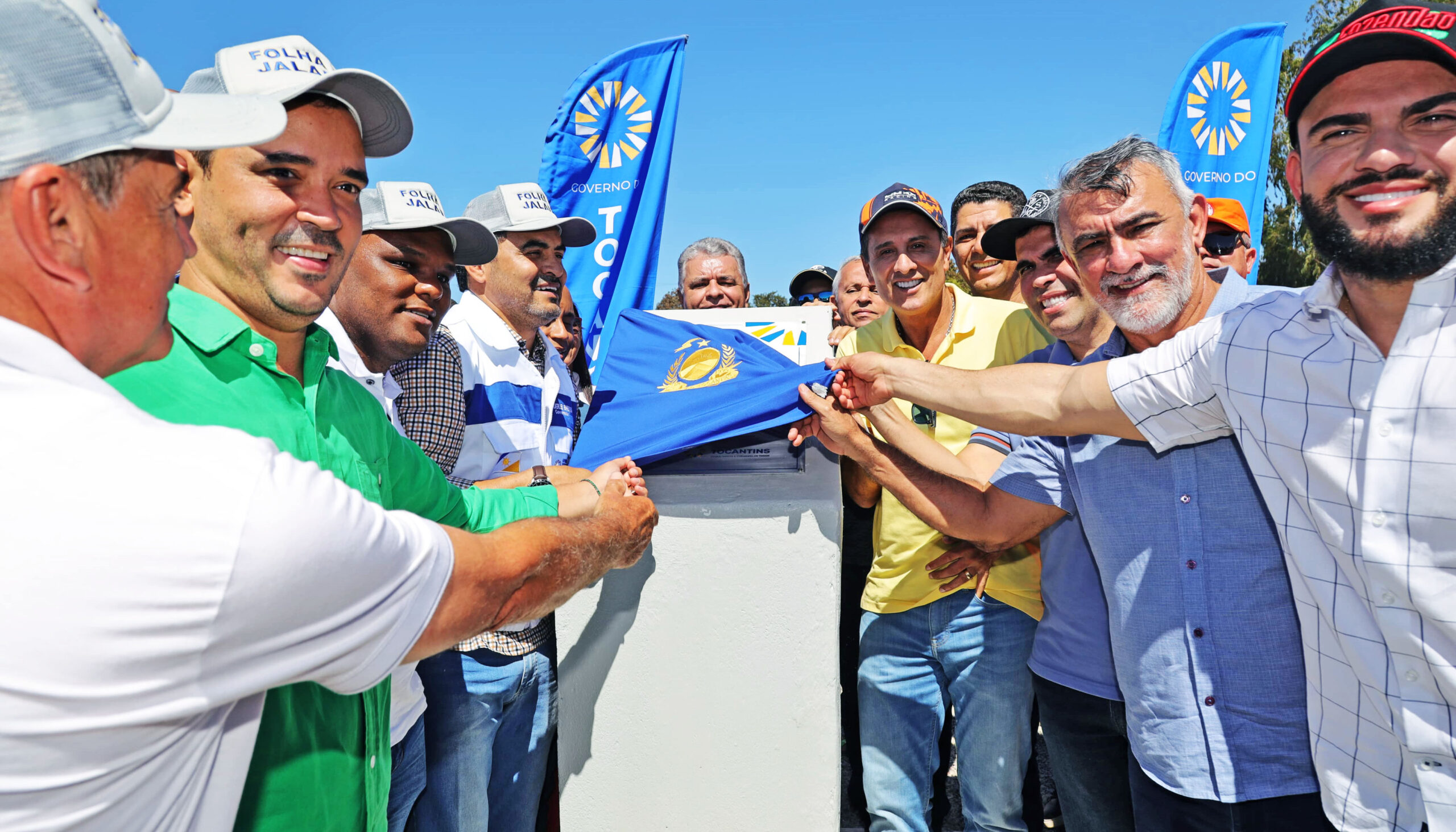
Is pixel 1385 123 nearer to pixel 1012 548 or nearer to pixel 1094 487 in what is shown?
pixel 1094 487

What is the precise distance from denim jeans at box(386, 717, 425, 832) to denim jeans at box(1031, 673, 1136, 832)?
2042 mm

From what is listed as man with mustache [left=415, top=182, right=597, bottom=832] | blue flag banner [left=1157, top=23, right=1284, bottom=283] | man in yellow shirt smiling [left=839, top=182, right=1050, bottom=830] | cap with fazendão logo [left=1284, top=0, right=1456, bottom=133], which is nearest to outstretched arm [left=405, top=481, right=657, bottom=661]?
man with mustache [left=415, top=182, right=597, bottom=832]

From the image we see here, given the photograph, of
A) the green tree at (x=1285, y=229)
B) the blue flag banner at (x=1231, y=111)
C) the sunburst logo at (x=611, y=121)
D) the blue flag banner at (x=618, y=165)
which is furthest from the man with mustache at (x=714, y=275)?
the green tree at (x=1285, y=229)

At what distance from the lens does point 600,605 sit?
7.33ft

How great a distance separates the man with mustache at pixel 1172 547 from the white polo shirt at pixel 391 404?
144 centimetres

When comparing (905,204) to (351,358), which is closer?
(351,358)

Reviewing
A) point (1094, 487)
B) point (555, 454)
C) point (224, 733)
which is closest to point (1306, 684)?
point (1094, 487)

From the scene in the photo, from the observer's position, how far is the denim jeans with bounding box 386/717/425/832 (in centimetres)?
247

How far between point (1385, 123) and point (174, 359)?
2.43 m

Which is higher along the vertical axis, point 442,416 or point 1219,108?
point 1219,108

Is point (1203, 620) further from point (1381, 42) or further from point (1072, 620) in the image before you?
point (1381, 42)

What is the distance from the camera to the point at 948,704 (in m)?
3.22

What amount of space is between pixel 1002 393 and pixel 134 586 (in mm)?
2224

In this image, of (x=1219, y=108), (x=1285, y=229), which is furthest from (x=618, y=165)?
(x=1285, y=229)
